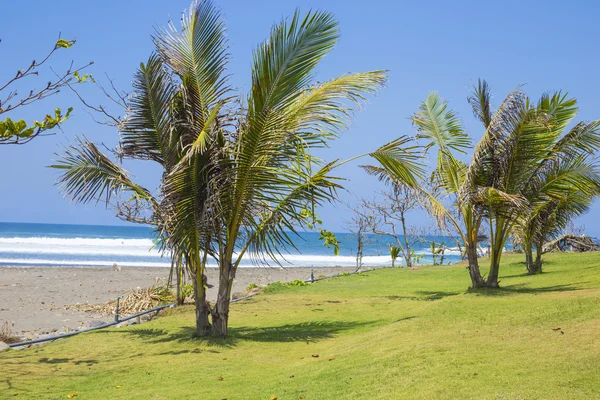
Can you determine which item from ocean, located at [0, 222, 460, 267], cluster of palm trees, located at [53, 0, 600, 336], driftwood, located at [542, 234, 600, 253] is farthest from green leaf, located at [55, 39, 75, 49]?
ocean, located at [0, 222, 460, 267]

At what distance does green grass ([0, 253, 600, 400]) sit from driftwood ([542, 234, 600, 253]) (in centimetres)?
1379

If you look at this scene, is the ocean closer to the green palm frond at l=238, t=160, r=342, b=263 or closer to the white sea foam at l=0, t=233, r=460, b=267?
the white sea foam at l=0, t=233, r=460, b=267

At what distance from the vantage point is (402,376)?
5734 millimetres

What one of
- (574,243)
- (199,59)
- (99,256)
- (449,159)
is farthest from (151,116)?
(99,256)

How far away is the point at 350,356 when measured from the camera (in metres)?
7.13

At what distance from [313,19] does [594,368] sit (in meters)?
5.66

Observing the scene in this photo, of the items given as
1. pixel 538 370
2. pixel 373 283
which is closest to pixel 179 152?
pixel 538 370

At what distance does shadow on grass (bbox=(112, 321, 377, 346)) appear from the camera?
9.07 metres

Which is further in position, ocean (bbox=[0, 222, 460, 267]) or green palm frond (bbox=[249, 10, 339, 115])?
ocean (bbox=[0, 222, 460, 267])

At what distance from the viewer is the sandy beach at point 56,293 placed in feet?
48.1

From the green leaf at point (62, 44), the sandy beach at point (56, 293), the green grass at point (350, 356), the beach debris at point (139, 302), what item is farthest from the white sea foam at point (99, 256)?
the green leaf at point (62, 44)

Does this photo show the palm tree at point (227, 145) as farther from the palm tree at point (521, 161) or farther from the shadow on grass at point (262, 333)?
the palm tree at point (521, 161)

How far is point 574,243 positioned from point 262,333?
65.9 feet

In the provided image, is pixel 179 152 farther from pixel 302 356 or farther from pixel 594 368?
pixel 594 368
